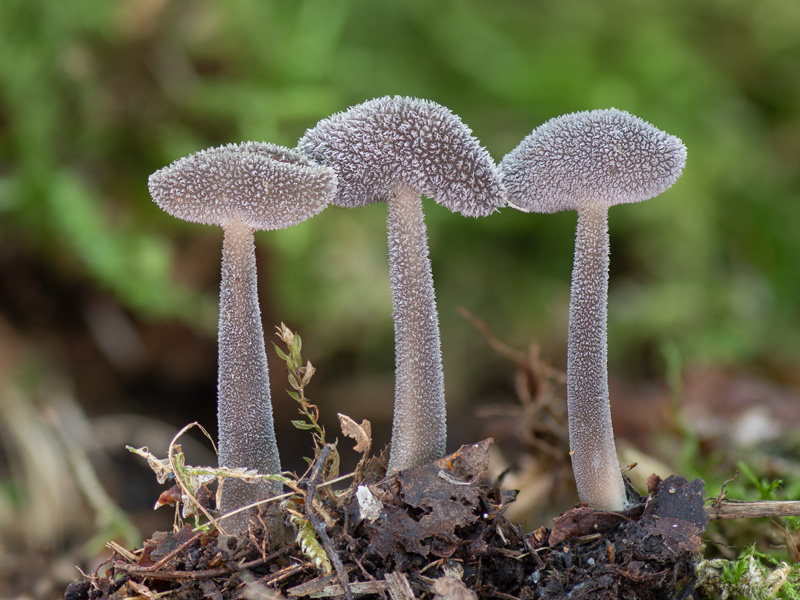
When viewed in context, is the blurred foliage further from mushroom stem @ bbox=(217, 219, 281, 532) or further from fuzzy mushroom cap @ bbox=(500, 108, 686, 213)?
fuzzy mushroom cap @ bbox=(500, 108, 686, 213)

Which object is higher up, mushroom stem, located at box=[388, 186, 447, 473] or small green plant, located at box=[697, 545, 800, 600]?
mushroom stem, located at box=[388, 186, 447, 473]

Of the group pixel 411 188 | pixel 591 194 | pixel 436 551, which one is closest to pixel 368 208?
pixel 411 188

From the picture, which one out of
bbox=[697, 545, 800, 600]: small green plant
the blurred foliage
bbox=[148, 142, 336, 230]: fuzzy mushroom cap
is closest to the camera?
bbox=[148, 142, 336, 230]: fuzzy mushroom cap

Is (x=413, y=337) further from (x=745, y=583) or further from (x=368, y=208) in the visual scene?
(x=368, y=208)

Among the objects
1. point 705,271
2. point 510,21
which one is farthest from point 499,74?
point 705,271

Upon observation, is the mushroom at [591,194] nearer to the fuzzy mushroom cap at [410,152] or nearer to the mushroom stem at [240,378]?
the fuzzy mushroom cap at [410,152]

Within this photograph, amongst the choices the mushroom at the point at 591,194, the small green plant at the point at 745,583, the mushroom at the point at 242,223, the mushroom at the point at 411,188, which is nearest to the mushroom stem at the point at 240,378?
the mushroom at the point at 242,223

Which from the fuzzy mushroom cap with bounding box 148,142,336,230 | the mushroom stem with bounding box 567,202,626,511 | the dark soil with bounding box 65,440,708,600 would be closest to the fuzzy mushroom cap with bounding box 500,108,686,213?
the mushroom stem with bounding box 567,202,626,511

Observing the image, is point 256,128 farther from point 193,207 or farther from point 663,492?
point 663,492
